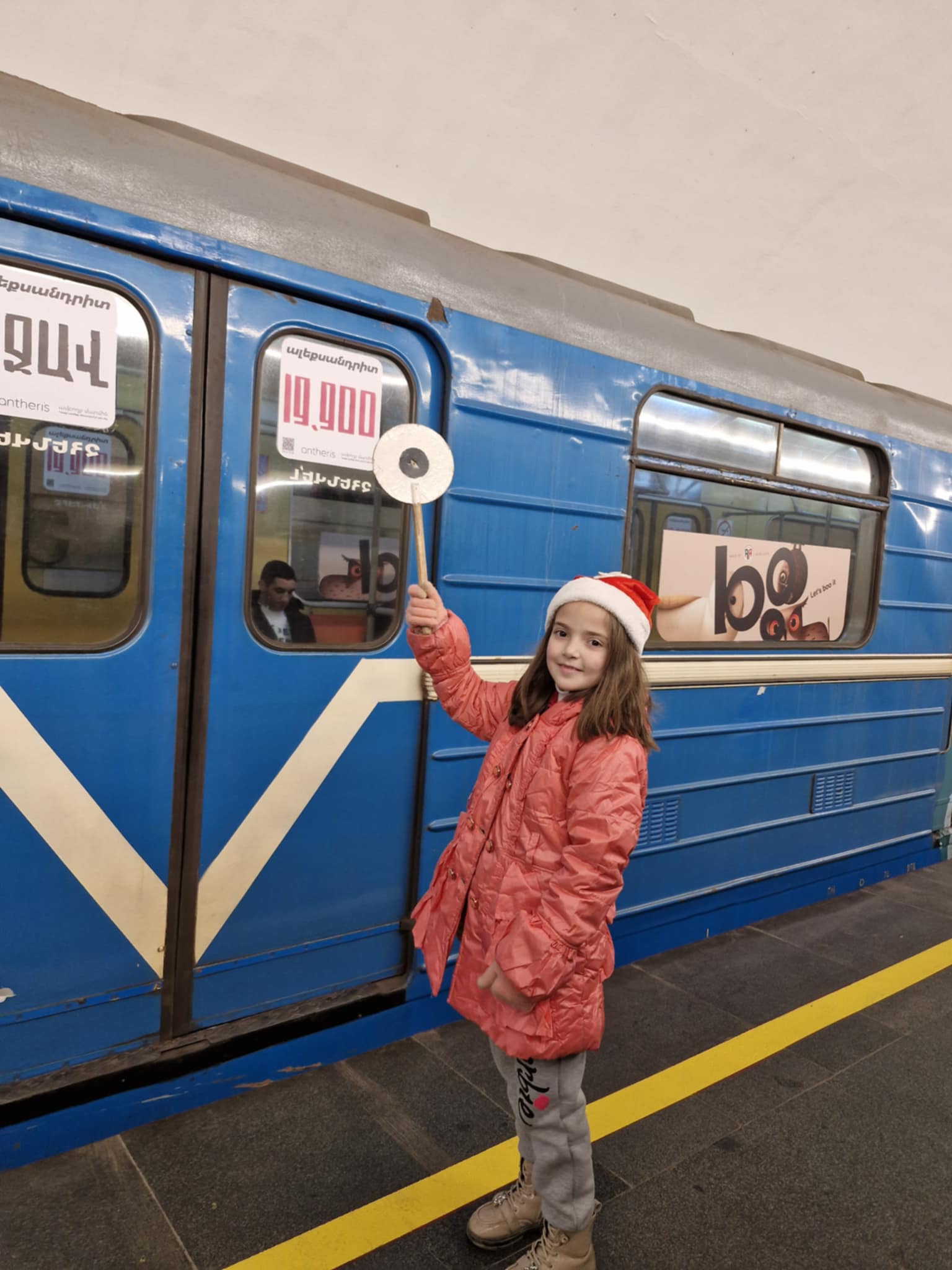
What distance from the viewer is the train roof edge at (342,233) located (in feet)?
6.41

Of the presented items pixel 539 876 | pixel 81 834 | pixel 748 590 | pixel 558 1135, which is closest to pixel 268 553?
pixel 81 834

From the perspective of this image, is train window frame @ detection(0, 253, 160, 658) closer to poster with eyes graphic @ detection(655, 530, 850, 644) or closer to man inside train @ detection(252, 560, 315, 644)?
man inside train @ detection(252, 560, 315, 644)

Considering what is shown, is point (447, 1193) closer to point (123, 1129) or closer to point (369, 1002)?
point (369, 1002)

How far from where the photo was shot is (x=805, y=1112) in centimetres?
258

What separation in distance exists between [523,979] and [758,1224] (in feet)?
3.70

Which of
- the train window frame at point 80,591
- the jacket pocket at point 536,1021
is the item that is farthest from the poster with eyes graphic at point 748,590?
the train window frame at point 80,591

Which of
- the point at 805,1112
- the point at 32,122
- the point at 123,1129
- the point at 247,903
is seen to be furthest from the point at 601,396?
the point at 123,1129

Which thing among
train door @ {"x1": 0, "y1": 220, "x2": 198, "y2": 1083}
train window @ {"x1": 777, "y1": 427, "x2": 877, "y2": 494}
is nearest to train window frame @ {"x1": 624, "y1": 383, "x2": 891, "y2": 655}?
train window @ {"x1": 777, "y1": 427, "x2": 877, "y2": 494}

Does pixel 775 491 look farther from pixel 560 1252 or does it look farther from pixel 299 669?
pixel 560 1252

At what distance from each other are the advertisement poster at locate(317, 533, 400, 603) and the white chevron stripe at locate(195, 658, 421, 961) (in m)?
0.20

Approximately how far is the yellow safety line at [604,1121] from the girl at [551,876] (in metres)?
0.19

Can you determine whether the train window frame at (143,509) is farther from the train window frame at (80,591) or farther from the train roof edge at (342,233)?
the train roof edge at (342,233)

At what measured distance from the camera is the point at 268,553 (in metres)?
2.29

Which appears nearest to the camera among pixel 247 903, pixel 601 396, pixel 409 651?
pixel 247 903
